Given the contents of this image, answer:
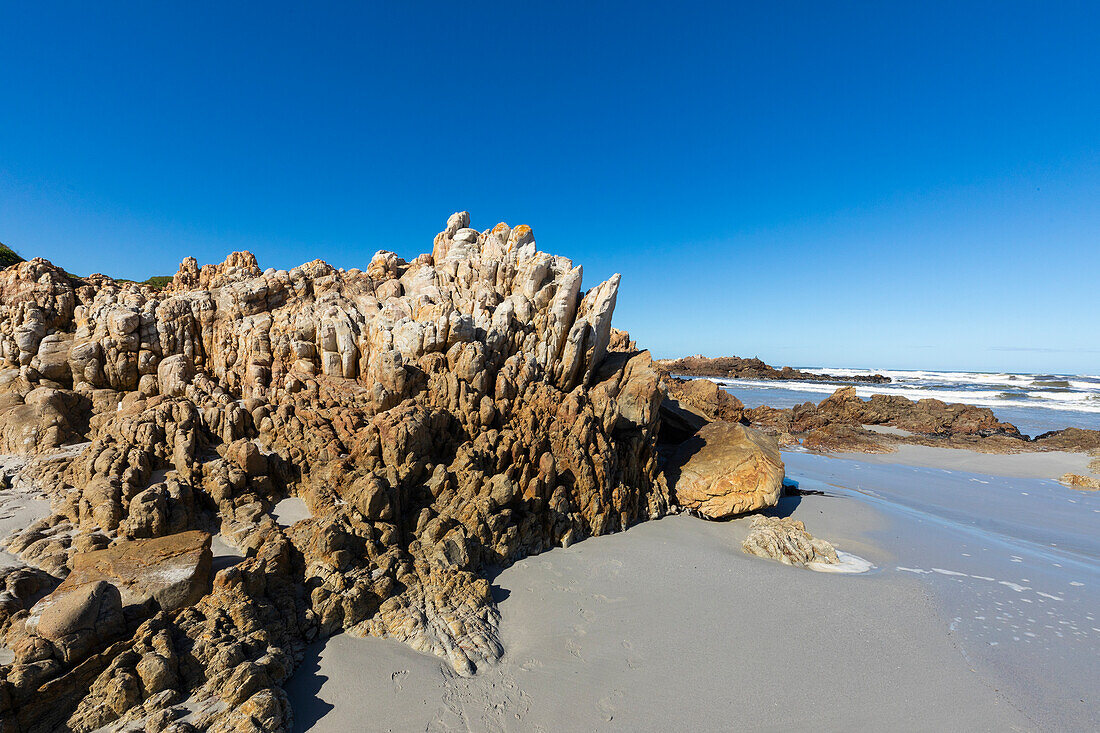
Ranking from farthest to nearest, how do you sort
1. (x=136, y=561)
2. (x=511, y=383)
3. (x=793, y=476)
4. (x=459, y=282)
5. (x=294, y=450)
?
(x=793, y=476)
(x=459, y=282)
(x=511, y=383)
(x=294, y=450)
(x=136, y=561)

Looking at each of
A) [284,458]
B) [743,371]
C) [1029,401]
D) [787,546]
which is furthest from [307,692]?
[743,371]

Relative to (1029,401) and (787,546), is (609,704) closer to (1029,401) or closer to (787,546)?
(787,546)

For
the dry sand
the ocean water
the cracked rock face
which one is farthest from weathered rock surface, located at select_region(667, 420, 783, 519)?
the ocean water

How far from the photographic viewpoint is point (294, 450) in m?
8.40

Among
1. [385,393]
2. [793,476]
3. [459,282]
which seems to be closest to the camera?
[385,393]

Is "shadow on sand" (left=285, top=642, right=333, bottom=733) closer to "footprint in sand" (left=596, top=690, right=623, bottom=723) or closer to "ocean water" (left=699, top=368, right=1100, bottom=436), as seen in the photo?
"footprint in sand" (left=596, top=690, right=623, bottom=723)

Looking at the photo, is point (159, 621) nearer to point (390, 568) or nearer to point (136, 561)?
point (136, 561)

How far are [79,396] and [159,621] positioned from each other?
24.9 feet

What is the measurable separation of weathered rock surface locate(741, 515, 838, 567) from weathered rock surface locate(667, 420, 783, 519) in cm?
108

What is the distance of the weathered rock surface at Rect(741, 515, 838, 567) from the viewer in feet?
30.2

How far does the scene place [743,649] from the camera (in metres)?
6.40

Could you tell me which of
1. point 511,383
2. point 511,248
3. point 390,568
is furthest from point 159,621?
point 511,248

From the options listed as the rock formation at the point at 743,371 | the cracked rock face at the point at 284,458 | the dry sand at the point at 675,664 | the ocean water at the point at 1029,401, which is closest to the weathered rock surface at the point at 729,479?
the cracked rock face at the point at 284,458

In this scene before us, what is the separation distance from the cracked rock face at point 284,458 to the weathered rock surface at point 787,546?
2.65 metres
